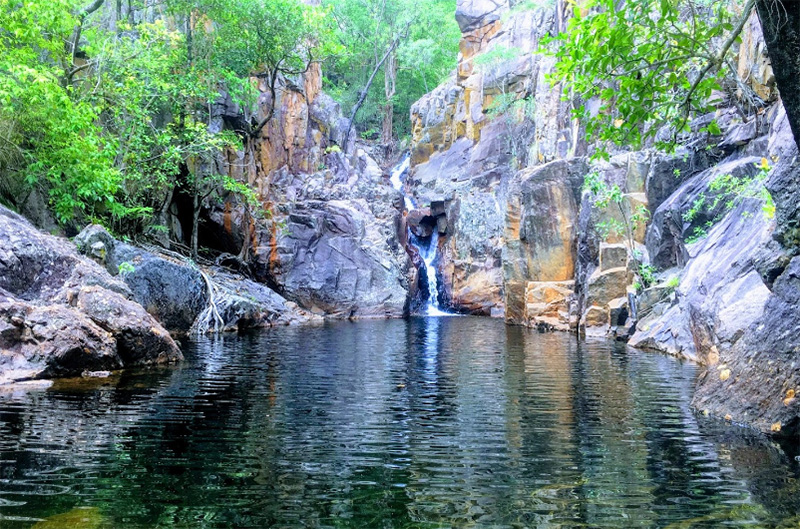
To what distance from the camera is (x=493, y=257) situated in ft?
137

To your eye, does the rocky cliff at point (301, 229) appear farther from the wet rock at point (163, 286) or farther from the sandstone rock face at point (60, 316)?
the sandstone rock face at point (60, 316)

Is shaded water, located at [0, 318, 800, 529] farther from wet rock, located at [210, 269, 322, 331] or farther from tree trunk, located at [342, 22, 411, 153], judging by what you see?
tree trunk, located at [342, 22, 411, 153]

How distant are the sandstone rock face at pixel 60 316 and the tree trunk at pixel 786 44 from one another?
12.3 m

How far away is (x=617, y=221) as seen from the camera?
26.8m

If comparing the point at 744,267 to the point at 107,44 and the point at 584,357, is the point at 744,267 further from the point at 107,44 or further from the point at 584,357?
the point at 107,44

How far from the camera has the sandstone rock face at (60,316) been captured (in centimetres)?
1209

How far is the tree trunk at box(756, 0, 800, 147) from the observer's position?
5285 millimetres

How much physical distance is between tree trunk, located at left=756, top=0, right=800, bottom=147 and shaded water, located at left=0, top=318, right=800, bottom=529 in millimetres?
3504

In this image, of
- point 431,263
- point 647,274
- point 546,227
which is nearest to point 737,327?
point 647,274

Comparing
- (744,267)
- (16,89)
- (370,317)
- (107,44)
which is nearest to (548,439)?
(744,267)

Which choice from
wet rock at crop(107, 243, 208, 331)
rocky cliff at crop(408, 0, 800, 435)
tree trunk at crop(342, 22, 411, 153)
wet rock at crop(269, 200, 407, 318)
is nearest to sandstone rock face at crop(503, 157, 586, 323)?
rocky cliff at crop(408, 0, 800, 435)

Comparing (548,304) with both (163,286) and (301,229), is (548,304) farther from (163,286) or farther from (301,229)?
(163,286)

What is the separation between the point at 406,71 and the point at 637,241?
1524 inches

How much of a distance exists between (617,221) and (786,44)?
22268mm
